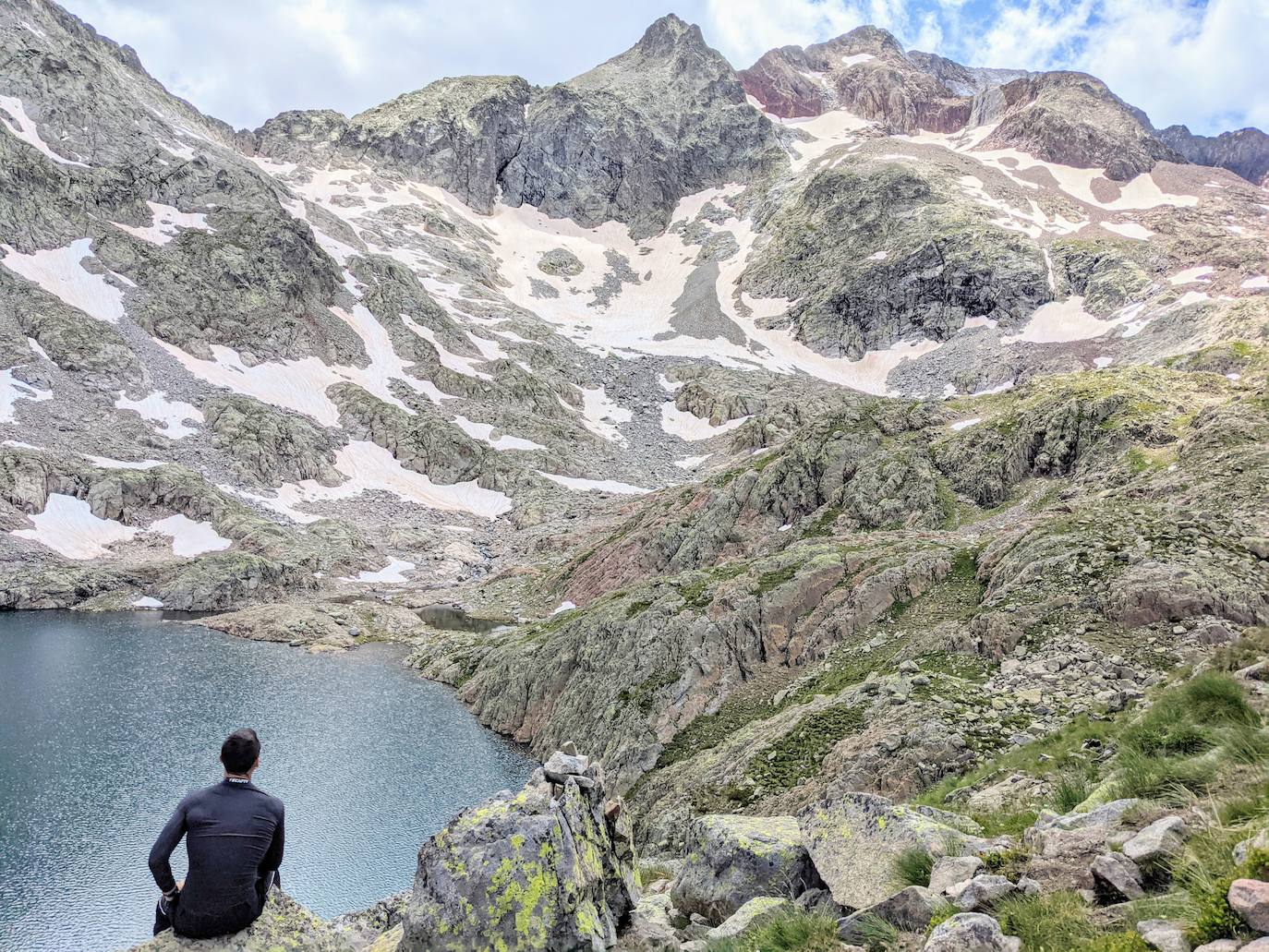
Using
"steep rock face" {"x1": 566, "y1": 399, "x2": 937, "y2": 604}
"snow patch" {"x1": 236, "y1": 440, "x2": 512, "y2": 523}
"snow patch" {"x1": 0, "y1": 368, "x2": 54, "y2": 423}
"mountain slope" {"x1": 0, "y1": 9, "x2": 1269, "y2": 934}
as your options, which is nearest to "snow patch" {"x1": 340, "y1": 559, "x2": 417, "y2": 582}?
"mountain slope" {"x1": 0, "y1": 9, "x2": 1269, "y2": 934}

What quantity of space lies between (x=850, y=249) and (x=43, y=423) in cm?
15899

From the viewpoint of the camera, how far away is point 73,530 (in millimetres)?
78438

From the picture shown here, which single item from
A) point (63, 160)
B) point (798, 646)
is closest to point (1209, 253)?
point (798, 646)

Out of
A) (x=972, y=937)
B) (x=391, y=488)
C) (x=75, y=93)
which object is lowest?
(x=972, y=937)

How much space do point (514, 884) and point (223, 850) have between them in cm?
376

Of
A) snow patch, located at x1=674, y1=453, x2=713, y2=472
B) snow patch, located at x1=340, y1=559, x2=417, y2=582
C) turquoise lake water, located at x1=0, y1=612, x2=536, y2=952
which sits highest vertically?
snow patch, located at x1=674, y1=453, x2=713, y2=472

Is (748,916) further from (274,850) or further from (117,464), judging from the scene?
(117,464)

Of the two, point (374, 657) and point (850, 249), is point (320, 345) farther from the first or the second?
point (850, 249)

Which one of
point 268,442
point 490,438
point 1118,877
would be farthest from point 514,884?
point 490,438

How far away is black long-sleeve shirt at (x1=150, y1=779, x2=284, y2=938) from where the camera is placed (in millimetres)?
6848

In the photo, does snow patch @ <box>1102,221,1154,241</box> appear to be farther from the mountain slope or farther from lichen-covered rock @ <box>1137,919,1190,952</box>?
lichen-covered rock @ <box>1137,919,1190,952</box>

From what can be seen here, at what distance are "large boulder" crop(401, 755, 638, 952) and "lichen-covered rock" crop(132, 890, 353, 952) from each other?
4.15ft

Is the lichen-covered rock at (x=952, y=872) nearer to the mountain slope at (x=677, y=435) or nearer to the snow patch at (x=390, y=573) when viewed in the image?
the mountain slope at (x=677, y=435)

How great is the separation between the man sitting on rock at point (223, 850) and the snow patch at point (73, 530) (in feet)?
295
